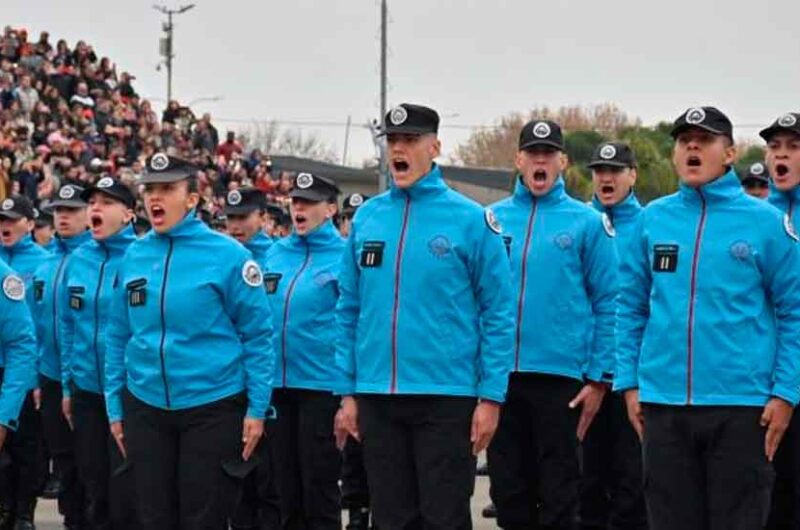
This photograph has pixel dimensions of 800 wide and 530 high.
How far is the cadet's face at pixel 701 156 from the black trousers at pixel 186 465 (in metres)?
2.51

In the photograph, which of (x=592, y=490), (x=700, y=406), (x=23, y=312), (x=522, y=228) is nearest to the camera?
(x=700, y=406)

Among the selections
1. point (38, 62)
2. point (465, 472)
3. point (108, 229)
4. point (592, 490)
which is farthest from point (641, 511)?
point (38, 62)

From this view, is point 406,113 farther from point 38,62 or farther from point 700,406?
point 38,62

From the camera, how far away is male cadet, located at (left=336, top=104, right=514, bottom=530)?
8062mm

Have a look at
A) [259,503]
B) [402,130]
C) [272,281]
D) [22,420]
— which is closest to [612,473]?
[259,503]

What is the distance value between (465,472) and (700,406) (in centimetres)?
113

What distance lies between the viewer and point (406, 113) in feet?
26.8

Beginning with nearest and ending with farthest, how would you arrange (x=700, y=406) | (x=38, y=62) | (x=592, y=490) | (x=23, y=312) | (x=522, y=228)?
(x=700, y=406) < (x=23, y=312) < (x=522, y=228) < (x=592, y=490) < (x=38, y=62)

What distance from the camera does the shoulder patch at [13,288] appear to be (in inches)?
369

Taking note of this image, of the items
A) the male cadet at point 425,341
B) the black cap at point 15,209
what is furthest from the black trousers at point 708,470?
the black cap at point 15,209

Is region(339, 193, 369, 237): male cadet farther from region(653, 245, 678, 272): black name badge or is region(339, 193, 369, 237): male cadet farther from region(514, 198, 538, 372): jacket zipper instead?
region(653, 245, 678, 272): black name badge

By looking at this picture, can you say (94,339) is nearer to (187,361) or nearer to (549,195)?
(187,361)

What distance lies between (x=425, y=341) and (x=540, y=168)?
2420 millimetres

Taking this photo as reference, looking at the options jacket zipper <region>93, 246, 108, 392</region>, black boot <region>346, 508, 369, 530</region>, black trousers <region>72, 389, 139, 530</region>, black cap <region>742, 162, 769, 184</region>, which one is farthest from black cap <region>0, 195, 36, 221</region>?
black cap <region>742, 162, 769, 184</region>
